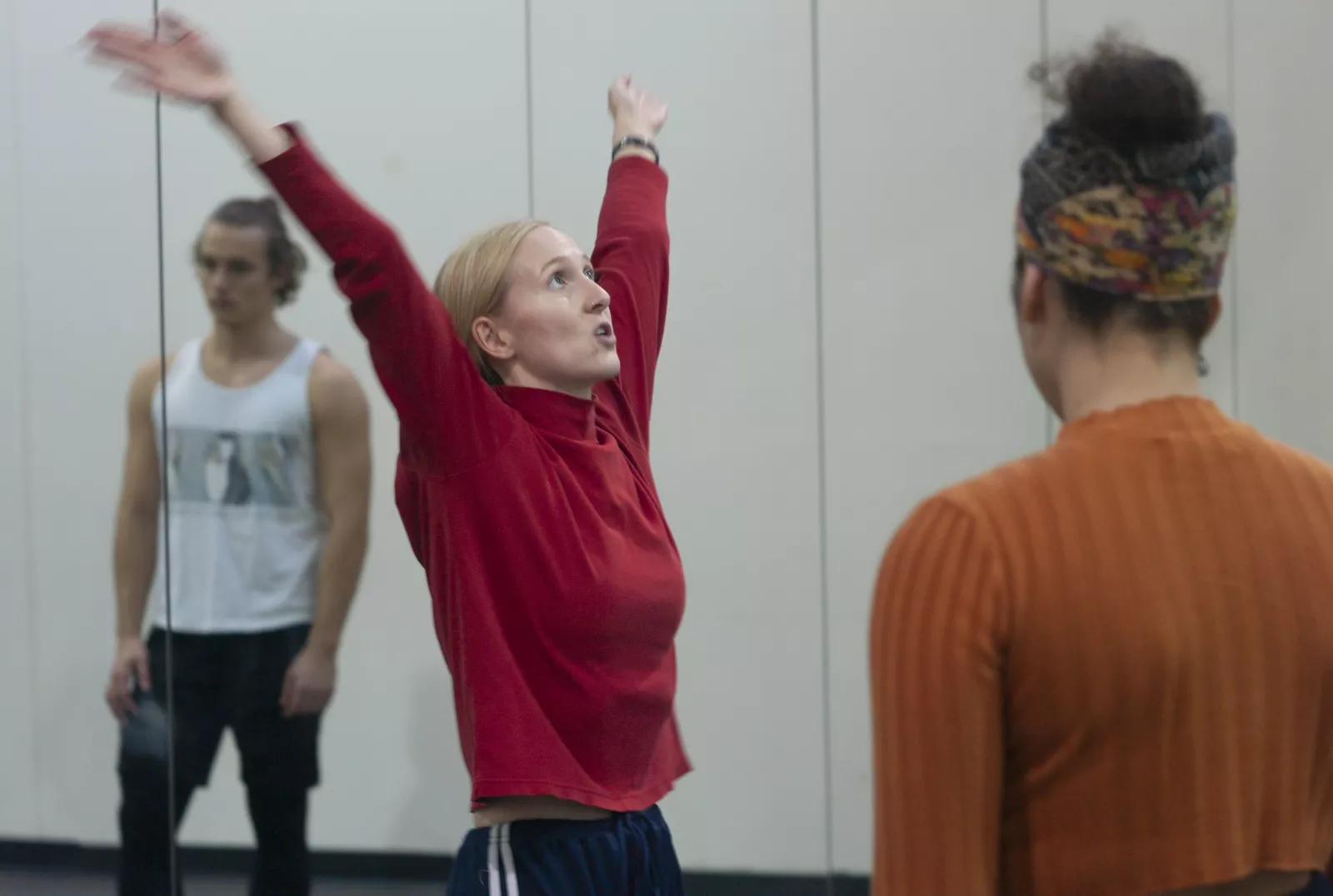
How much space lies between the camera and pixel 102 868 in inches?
91.2

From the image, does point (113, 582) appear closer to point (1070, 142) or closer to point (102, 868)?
point (102, 868)

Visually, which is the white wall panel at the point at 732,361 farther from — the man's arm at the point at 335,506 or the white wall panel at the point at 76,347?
the white wall panel at the point at 76,347

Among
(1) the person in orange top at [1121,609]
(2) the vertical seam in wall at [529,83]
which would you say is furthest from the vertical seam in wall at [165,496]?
(1) the person in orange top at [1121,609]

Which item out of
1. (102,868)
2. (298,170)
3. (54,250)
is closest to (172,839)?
(102,868)

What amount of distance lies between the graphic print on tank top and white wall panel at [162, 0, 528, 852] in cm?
16

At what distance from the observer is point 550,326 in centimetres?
137

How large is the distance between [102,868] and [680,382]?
4.54 feet

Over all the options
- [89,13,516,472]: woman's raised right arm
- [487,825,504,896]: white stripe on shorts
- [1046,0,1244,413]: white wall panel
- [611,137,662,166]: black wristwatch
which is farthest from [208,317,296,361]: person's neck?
[1046,0,1244,413]: white wall panel

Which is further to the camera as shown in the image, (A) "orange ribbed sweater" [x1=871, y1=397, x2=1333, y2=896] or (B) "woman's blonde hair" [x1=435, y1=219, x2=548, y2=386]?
(B) "woman's blonde hair" [x1=435, y1=219, x2=548, y2=386]

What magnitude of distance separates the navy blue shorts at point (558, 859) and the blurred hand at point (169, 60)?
2.54 ft

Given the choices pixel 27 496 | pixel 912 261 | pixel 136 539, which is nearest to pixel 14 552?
pixel 27 496

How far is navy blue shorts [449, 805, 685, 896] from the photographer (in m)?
1.29

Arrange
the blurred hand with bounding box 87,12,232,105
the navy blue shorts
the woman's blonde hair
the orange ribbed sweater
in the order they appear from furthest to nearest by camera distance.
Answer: the woman's blonde hair → the navy blue shorts → the blurred hand with bounding box 87,12,232,105 → the orange ribbed sweater

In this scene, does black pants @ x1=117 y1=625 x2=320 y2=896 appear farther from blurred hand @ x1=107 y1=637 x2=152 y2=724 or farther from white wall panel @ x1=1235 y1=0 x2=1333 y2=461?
white wall panel @ x1=1235 y1=0 x2=1333 y2=461
